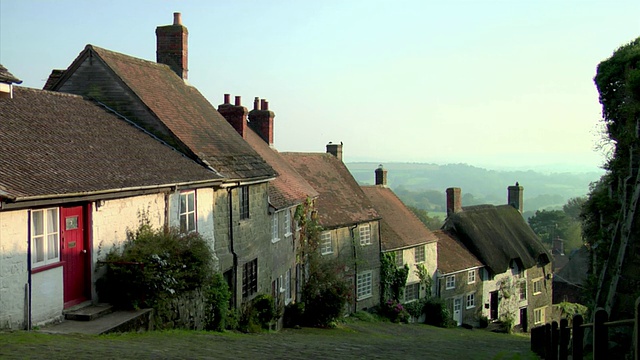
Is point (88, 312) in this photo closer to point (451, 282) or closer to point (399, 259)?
point (399, 259)

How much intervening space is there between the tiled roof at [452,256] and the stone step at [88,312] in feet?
97.7

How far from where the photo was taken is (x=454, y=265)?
40094mm

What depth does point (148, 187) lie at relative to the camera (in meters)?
13.8

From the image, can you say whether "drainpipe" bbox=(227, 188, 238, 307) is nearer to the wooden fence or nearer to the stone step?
the stone step

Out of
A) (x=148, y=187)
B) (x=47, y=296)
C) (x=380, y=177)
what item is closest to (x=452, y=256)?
(x=380, y=177)

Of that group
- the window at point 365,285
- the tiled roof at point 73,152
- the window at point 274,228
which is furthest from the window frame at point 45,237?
the window at point 365,285

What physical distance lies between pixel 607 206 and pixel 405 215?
23.9 meters

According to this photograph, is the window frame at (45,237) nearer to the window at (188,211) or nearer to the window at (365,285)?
the window at (188,211)

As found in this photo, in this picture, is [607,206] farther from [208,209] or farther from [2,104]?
[2,104]

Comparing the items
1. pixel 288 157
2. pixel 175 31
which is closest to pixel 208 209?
pixel 175 31

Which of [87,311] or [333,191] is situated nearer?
[87,311]

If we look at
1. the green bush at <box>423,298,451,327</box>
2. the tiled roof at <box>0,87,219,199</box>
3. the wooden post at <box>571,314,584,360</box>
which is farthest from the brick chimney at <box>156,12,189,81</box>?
the green bush at <box>423,298,451,327</box>

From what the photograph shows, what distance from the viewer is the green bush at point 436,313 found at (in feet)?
123

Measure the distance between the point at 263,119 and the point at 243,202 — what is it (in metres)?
11.0
